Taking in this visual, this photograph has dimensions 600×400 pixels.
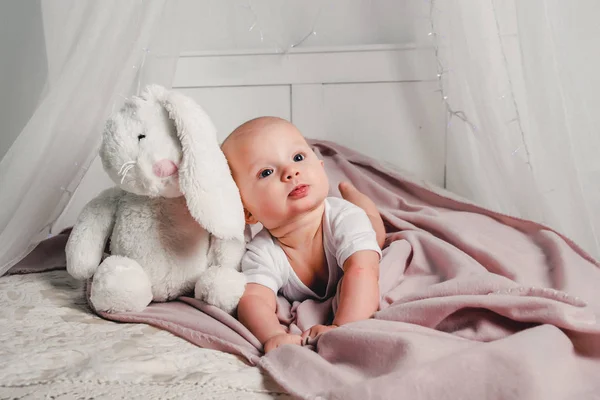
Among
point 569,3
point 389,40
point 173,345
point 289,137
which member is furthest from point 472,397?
point 389,40

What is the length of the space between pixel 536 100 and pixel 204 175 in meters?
0.81

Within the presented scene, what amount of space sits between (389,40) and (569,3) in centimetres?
73

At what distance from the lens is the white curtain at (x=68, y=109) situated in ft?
4.58

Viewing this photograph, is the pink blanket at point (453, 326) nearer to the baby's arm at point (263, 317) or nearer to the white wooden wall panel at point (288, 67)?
the baby's arm at point (263, 317)

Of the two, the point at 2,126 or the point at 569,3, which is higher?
the point at 569,3

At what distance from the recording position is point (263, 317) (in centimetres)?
112

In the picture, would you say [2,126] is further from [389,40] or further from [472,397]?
[472,397]

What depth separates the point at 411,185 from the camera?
182 centimetres

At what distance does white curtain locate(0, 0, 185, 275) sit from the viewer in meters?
1.40

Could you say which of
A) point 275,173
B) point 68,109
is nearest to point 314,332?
point 275,173

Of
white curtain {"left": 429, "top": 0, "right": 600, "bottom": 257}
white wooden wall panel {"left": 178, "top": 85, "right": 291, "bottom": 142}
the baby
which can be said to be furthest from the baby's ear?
white wooden wall panel {"left": 178, "top": 85, "right": 291, "bottom": 142}

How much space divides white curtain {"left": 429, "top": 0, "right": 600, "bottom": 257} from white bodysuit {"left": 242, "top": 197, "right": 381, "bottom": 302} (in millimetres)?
458

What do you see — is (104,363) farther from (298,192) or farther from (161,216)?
(298,192)

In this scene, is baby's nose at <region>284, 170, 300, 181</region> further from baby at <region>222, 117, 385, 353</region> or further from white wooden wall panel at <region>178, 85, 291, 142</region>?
white wooden wall panel at <region>178, 85, 291, 142</region>
